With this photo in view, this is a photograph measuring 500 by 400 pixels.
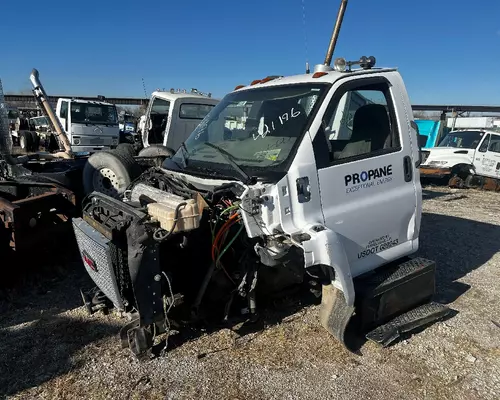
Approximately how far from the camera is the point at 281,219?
3.19 m

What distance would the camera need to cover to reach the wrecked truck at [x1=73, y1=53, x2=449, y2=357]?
125 inches

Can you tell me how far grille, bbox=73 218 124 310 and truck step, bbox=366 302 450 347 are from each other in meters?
2.19

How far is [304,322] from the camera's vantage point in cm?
391

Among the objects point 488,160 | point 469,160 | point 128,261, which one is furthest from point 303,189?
point 488,160

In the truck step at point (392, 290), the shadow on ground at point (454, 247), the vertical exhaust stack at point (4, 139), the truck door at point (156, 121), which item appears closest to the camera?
the truck step at point (392, 290)

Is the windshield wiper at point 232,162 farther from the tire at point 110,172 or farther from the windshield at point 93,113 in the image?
the windshield at point 93,113

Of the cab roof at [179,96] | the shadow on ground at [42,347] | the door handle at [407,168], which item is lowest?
the shadow on ground at [42,347]

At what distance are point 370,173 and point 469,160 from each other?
469 inches

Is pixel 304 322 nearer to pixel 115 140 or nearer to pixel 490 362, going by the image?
pixel 490 362

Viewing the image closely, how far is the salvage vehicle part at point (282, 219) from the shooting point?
10.4 ft

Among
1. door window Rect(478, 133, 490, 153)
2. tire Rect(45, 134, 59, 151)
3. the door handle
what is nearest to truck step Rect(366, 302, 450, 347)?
the door handle

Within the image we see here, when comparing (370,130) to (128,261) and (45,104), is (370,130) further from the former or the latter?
(45,104)

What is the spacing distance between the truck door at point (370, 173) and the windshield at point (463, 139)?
1171 cm

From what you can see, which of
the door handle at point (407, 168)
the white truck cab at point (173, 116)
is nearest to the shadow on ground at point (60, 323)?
the door handle at point (407, 168)
